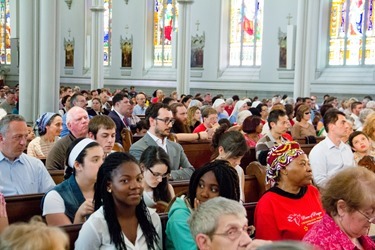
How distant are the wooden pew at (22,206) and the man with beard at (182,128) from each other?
371 cm

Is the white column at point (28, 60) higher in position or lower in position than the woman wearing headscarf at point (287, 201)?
higher

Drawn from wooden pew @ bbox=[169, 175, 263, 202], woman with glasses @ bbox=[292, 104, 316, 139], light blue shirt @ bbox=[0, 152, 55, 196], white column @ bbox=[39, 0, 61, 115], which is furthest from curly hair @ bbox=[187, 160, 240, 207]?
white column @ bbox=[39, 0, 61, 115]

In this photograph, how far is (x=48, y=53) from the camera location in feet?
35.3

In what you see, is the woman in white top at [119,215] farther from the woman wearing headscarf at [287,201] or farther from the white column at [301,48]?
the white column at [301,48]

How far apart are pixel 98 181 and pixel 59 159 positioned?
242cm

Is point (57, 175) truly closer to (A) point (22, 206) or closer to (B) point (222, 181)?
(A) point (22, 206)

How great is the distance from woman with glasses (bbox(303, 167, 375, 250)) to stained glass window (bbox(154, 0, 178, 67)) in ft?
74.8

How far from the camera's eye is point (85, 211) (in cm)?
382

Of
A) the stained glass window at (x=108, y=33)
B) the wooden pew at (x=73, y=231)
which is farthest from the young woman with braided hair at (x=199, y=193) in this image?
the stained glass window at (x=108, y=33)

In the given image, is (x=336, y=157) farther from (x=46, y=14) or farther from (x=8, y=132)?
(x=46, y=14)

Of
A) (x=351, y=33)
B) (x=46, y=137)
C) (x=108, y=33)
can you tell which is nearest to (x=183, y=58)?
(x=351, y=33)

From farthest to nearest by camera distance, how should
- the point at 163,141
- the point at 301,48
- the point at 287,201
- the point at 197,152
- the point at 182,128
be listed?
the point at 301,48 < the point at 182,128 < the point at 197,152 < the point at 163,141 < the point at 287,201

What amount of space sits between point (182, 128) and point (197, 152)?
1.89 feet

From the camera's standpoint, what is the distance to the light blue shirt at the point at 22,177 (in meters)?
4.88
